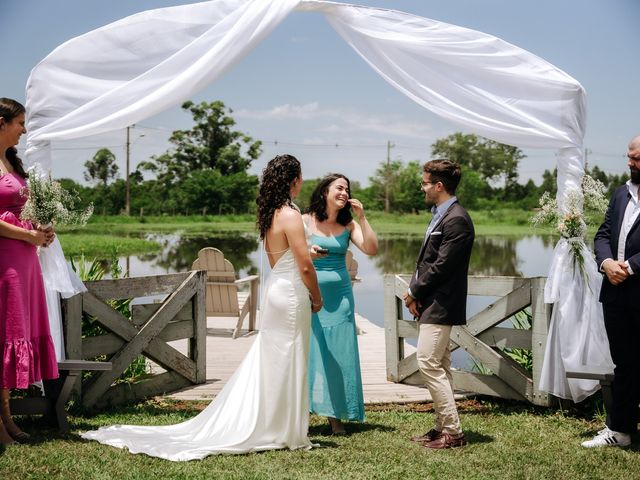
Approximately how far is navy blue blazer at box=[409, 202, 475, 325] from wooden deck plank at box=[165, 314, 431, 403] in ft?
5.76

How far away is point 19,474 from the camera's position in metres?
4.20

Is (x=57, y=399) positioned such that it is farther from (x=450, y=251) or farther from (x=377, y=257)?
(x=377, y=257)

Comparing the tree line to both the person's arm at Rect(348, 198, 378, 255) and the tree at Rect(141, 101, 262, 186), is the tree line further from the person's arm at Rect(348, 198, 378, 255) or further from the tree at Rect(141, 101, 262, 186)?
the person's arm at Rect(348, 198, 378, 255)

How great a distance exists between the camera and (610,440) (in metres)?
5.00

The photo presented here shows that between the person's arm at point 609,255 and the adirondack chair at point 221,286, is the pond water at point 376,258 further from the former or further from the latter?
the person's arm at point 609,255

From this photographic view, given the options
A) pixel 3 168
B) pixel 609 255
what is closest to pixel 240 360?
pixel 3 168

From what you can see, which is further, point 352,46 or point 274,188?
point 352,46

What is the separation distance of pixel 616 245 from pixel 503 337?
5.24 ft

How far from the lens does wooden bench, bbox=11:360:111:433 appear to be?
513cm

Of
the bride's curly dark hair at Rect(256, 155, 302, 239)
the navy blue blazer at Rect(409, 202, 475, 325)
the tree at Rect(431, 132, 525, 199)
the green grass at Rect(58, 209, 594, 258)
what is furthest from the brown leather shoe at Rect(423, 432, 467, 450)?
the tree at Rect(431, 132, 525, 199)

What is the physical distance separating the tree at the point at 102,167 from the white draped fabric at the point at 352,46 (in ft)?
182

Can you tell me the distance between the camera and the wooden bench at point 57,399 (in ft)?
16.8

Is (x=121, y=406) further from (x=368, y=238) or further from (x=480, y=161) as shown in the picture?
(x=480, y=161)

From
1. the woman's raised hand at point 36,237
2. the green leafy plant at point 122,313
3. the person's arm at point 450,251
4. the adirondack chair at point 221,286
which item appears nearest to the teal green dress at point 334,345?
the person's arm at point 450,251
